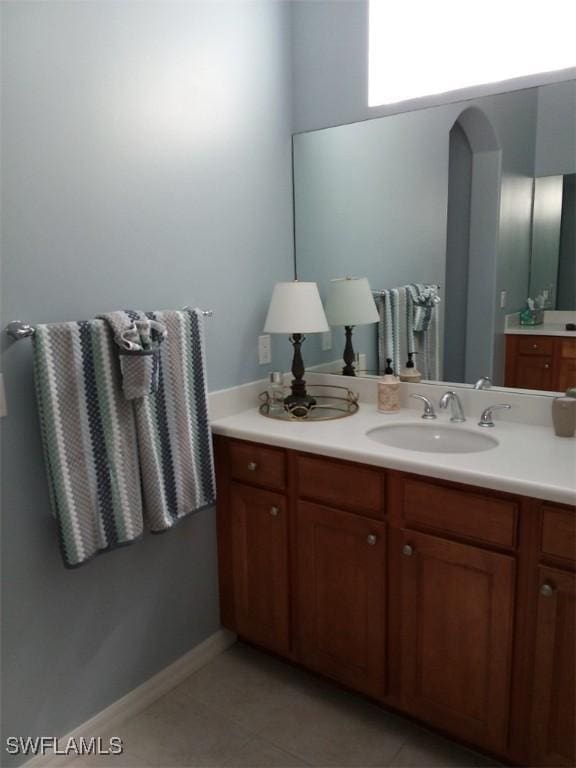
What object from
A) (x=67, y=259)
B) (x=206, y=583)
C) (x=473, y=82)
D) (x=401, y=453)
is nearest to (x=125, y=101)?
(x=67, y=259)

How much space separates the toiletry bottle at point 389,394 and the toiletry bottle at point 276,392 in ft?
1.17

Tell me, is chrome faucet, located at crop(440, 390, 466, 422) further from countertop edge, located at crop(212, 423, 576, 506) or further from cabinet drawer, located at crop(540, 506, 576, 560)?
cabinet drawer, located at crop(540, 506, 576, 560)

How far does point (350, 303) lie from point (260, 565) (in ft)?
3.26

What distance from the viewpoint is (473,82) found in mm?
1874

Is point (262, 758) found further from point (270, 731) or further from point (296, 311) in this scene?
point (296, 311)

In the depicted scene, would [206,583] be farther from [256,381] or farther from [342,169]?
[342,169]

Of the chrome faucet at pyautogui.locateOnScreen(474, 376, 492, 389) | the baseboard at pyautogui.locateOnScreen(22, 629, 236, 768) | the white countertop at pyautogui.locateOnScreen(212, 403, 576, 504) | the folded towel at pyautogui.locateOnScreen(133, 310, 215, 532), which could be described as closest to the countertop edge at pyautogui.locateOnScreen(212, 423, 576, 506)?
the white countertop at pyautogui.locateOnScreen(212, 403, 576, 504)

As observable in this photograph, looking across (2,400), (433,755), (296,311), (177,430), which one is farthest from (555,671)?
(2,400)

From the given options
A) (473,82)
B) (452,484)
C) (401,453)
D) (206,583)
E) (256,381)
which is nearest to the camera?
(452,484)

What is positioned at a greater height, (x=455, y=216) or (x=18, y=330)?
(x=455, y=216)

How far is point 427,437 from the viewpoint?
1.92 meters

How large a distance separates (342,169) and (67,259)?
44.5 inches

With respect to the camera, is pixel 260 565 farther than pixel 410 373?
No

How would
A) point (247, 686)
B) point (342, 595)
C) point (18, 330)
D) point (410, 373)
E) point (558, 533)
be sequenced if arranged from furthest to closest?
point (410, 373) → point (247, 686) → point (342, 595) → point (18, 330) → point (558, 533)
